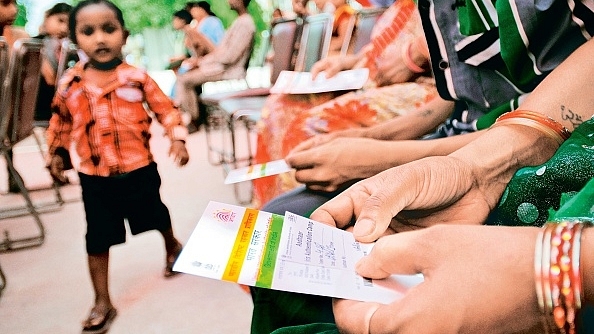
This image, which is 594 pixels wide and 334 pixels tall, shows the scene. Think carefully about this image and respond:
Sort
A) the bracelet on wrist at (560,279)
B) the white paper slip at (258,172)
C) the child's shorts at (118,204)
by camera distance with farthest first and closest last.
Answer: the child's shorts at (118,204), the white paper slip at (258,172), the bracelet on wrist at (560,279)

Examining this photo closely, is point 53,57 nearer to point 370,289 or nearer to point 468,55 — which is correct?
point 468,55

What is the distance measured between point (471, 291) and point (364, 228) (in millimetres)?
151

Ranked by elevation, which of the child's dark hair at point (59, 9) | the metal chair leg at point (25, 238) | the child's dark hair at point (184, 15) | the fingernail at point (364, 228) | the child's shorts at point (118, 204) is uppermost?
the child's dark hair at point (59, 9)

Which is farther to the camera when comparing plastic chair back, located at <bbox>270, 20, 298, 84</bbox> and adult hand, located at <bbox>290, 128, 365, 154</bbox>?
plastic chair back, located at <bbox>270, 20, 298, 84</bbox>

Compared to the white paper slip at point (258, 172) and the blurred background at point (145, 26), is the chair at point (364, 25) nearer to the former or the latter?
the blurred background at point (145, 26)

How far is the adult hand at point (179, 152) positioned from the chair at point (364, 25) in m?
0.64

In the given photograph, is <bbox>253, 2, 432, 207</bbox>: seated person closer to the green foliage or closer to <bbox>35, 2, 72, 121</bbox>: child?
the green foliage

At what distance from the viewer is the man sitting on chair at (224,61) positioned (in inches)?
53.6

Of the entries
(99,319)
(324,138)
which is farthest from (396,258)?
(99,319)

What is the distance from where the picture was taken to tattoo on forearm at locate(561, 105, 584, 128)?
0.50 meters

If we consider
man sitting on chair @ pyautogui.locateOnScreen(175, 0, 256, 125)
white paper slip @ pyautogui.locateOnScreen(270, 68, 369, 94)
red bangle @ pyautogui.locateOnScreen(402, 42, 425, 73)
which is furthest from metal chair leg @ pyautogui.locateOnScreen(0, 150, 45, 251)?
red bangle @ pyautogui.locateOnScreen(402, 42, 425, 73)

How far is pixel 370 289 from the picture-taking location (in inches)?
14.2

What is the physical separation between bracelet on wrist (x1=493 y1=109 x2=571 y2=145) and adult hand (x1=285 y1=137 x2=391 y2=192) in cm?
19

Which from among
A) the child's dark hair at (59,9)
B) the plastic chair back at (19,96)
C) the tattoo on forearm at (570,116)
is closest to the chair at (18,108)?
the plastic chair back at (19,96)
